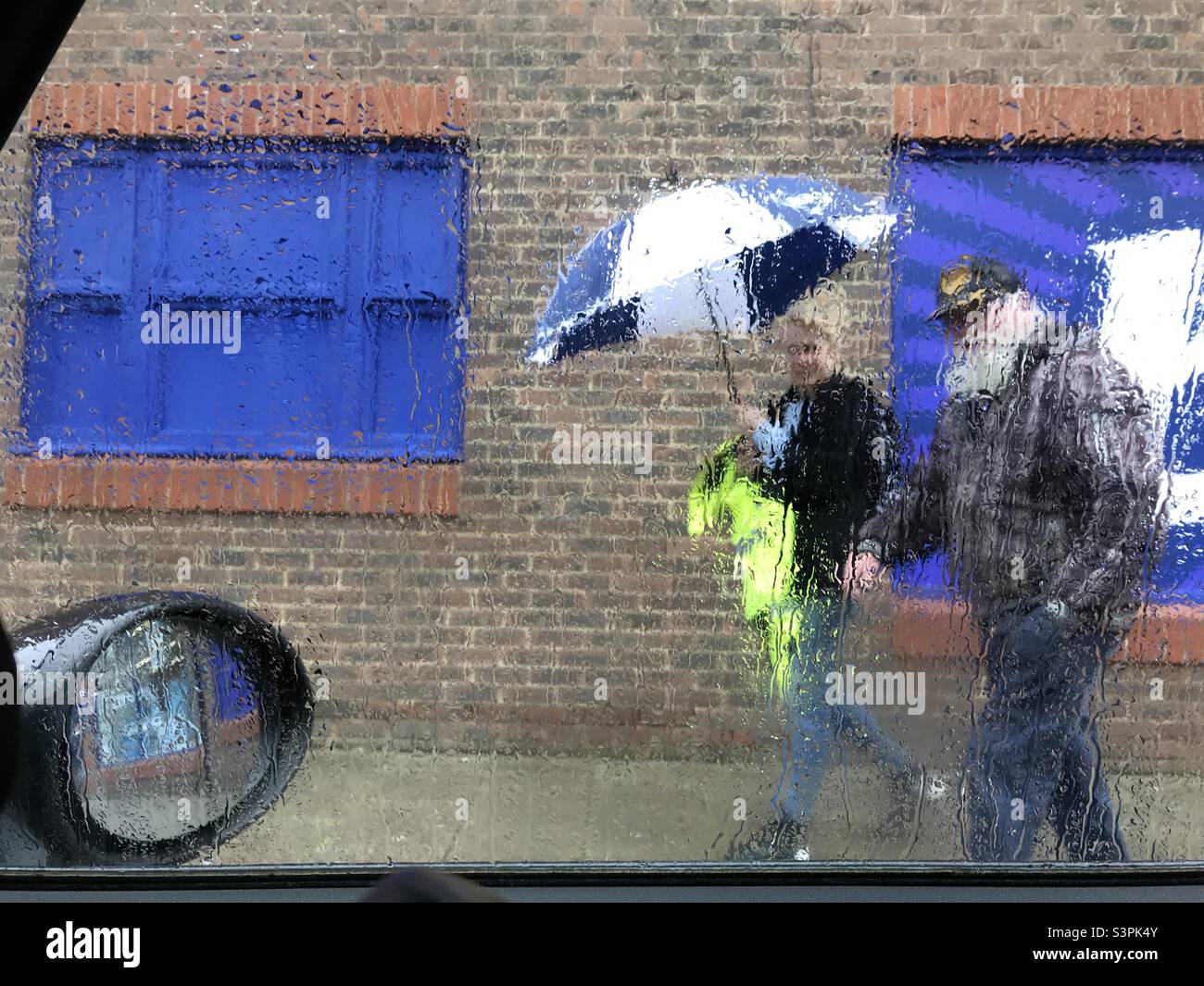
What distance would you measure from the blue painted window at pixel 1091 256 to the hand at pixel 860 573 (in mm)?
Answer: 55

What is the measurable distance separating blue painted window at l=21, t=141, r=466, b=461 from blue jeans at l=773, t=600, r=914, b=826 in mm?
700

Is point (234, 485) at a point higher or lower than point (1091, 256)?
lower

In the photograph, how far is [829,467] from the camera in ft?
5.56

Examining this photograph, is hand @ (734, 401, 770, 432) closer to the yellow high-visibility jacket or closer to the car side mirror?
the yellow high-visibility jacket

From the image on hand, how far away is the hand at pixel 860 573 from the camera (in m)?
1.67

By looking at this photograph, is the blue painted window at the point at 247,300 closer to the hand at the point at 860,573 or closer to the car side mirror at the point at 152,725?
the car side mirror at the point at 152,725

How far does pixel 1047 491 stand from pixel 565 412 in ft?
2.69

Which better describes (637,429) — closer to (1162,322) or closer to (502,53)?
(502,53)

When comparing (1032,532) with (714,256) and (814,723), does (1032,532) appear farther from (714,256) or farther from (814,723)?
(714,256)

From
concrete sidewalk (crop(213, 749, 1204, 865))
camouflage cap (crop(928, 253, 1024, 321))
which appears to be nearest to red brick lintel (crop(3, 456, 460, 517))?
concrete sidewalk (crop(213, 749, 1204, 865))

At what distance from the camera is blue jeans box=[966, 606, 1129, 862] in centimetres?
162

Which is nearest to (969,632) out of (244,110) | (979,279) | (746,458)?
(746,458)

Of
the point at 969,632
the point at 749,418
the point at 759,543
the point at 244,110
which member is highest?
the point at 244,110

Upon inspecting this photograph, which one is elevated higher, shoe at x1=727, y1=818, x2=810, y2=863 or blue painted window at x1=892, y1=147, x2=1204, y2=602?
blue painted window at x1=892, y1=147, x2=1204, y2=602
